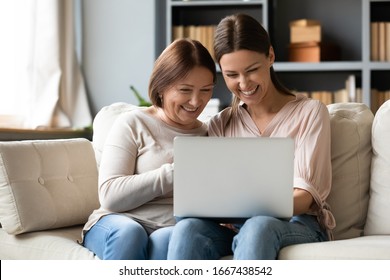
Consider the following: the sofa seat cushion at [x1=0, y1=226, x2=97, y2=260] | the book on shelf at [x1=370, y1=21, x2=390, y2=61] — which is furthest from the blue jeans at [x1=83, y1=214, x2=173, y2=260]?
the book on shelf at [x1=370, y1=21, x2=390, y2=61]

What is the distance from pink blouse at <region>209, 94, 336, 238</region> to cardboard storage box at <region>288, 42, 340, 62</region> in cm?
240

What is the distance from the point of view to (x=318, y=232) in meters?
2.04

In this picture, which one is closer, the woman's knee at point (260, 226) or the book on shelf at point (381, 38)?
the woman's knee at point (260, 226)

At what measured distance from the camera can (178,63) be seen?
2082 mm

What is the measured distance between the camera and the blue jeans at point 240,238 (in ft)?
5.78

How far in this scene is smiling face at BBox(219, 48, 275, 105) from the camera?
2.08 m

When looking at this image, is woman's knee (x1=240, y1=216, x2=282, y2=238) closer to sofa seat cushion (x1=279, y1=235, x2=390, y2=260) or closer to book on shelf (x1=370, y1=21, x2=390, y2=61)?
sofa seat cushion (x1=279, y1=235, x2=390, y2=260)

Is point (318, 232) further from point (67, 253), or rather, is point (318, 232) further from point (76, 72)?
point (76, 72)

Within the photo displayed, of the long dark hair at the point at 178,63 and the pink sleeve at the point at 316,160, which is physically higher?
the long dark hair at the point at 178,63

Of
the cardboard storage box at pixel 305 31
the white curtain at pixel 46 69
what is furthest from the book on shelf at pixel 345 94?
the white curtain at pixel 46 69

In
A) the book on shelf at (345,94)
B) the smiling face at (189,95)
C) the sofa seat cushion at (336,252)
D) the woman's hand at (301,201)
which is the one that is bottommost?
the sofa seat cushion at (336,252)

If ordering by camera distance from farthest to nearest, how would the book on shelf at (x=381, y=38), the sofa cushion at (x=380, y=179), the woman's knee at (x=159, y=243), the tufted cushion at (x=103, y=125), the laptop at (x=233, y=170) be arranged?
the book on shelf at (x=381, y=38) → the tufted cushion at (x=103, y=125) → the sofa cushion at (x=380, y=179) → the woman's knee at (x=159, y=243) → the laptop at (x=233, y=170)

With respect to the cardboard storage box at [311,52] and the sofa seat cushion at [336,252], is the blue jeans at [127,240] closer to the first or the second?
the sofa seat cushion at [336,252]
